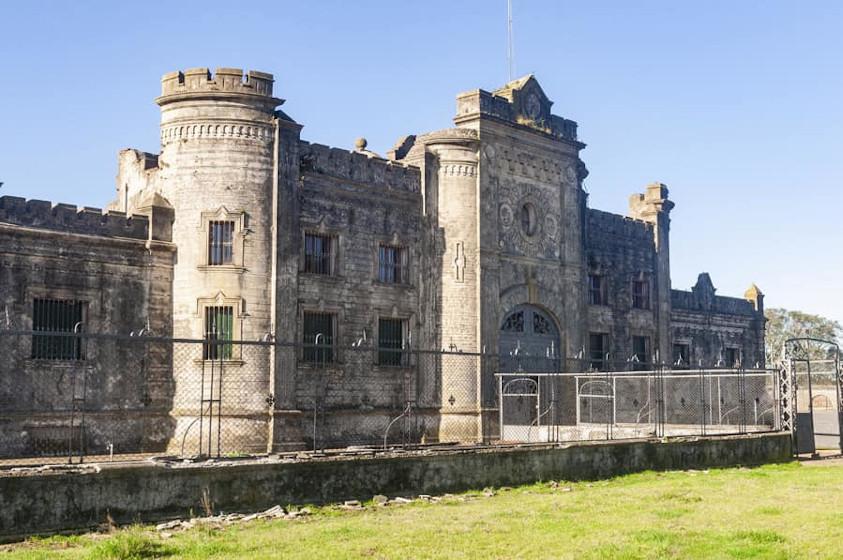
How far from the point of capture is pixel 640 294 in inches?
1594

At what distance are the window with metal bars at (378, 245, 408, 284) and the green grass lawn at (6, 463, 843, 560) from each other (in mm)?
13641

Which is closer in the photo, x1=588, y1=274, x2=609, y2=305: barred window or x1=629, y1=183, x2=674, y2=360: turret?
x1=588, y1=274, x2=609, y2=305: barred window

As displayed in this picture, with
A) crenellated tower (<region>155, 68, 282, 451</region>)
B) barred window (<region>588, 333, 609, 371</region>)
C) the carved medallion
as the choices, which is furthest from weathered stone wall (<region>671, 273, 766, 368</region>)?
crenellated tower (<region>155, 68, 282, 451</region>)

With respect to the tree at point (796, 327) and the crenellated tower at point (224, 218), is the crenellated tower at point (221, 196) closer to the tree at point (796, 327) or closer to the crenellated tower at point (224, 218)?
the crenellated tower at point (224, 218)

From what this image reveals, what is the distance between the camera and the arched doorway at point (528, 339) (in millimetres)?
32656

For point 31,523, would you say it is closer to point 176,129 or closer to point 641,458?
point 641,458

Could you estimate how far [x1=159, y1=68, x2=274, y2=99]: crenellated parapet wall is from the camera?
2712 centimetres

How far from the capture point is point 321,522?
14.1 metres

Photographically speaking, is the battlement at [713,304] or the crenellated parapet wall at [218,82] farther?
the battlement at [713,304]

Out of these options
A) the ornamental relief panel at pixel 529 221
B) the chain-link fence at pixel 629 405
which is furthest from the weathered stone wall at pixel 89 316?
the ornamental relief panel at pixel 529 221

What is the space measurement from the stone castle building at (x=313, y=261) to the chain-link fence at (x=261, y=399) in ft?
0.25

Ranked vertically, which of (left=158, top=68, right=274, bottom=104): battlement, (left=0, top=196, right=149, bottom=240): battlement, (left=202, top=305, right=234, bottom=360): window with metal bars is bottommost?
(left=202, top=305, right=234, bottom=360): window with metal bars

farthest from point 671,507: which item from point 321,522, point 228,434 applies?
point 228,434

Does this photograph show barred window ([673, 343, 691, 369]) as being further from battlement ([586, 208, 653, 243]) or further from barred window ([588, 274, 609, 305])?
barred window ([588, 274, 609, 305])
